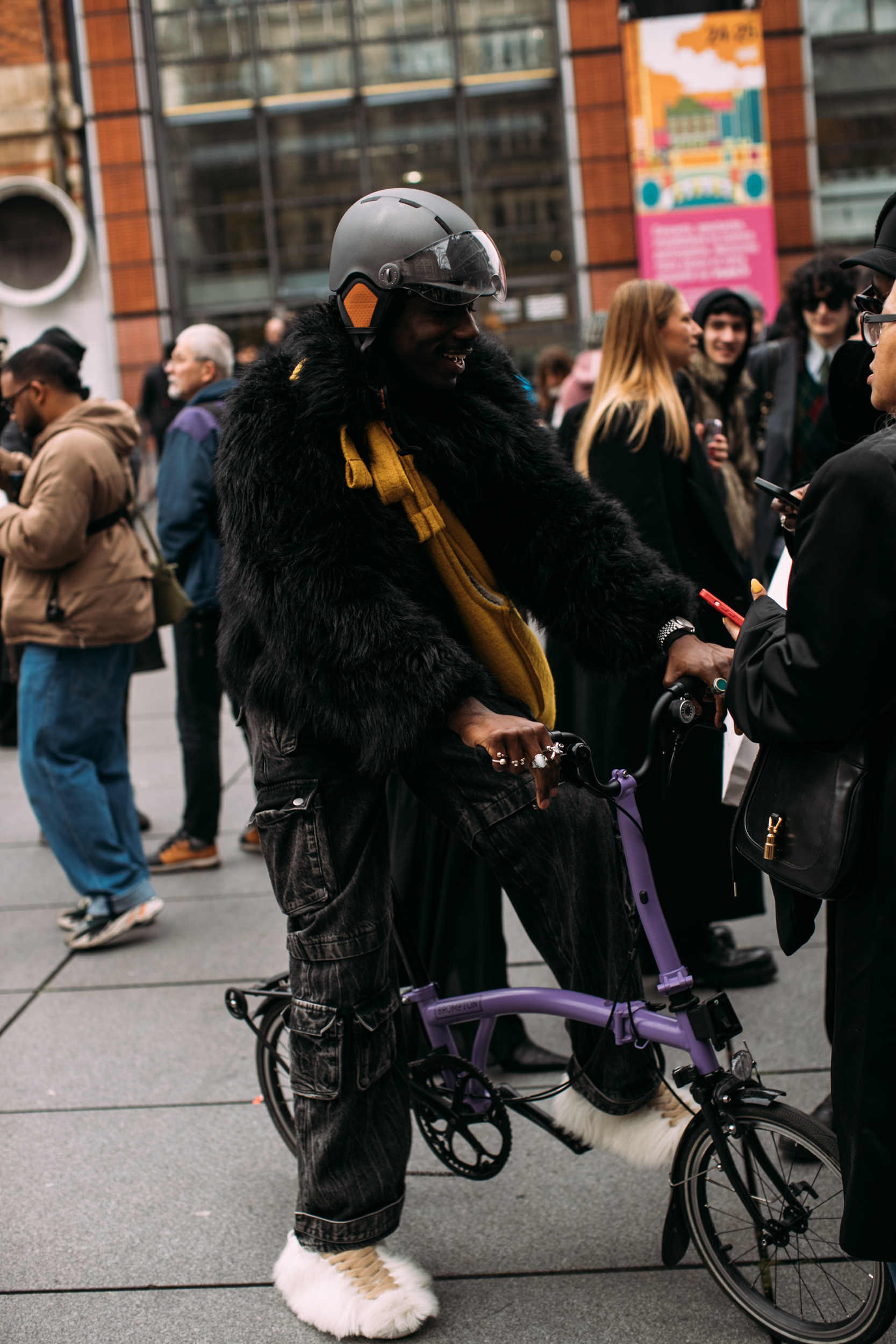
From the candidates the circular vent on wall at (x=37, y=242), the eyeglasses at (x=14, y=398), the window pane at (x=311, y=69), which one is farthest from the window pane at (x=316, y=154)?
the eyeglasses at (x=14, y=398)

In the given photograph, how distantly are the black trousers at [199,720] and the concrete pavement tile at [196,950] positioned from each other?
0.52 m

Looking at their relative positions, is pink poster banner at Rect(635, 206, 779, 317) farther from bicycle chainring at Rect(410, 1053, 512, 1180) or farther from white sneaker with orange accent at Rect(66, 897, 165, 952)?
bicycle chainring at Rect(410, 1053, 512, 1180)

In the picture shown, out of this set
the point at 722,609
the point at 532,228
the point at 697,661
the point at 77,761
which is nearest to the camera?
the point at 722,609

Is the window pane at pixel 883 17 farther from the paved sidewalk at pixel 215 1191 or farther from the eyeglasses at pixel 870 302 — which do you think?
the eyeglasses at pixel 870 302

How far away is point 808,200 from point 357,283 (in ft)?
49.6

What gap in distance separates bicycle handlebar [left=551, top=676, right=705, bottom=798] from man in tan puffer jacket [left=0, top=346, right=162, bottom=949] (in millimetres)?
2696

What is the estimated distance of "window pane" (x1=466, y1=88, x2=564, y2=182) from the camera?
1650 centimetres

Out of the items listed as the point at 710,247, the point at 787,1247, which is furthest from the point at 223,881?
the point at 710,247

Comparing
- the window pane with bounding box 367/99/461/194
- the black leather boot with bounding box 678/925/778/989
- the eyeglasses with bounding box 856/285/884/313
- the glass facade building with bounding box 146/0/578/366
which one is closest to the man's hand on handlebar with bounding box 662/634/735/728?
the eyeglasses with bounding box 856/285/884/313

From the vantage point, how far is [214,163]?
17078 millimetres

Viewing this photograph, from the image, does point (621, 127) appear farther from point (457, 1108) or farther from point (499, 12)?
point (457, 1108)

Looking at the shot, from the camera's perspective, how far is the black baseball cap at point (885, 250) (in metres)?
1.98

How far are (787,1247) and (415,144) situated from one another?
1643 cm

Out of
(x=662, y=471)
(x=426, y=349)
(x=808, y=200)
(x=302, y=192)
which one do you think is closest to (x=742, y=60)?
(x=808, y=200)
